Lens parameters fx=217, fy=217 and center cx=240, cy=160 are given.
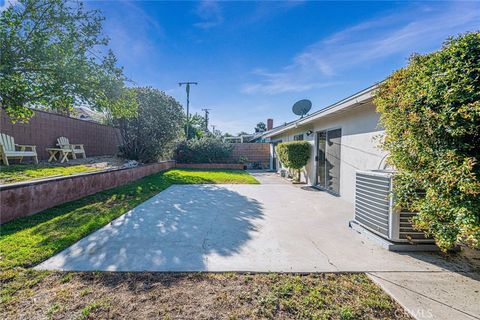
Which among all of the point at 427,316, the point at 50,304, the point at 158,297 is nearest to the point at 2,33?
the point at 50,304

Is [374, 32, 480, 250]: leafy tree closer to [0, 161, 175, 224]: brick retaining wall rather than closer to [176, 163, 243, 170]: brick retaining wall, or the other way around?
[0, 161, 175, 224]: brick retaining wall

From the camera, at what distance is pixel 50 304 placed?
77.7 inches

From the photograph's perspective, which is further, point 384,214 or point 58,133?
point 58,133

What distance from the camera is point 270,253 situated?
3082 millimetres

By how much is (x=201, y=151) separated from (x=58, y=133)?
799cm

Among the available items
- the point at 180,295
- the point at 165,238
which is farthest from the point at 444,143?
the point at 165,238

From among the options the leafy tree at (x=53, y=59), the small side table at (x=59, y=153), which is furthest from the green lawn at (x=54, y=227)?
the small side table at (x=59, y=153)

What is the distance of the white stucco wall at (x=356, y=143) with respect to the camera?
17.3 ft

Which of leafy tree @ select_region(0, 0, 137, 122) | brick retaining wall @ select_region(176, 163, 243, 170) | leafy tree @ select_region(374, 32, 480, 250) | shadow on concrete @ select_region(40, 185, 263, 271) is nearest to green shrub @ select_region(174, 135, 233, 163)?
brick retaining wall @ select_region(176, 163, 243, 170)

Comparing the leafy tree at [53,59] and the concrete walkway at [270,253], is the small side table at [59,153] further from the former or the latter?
the concrete walkway at [270,253]

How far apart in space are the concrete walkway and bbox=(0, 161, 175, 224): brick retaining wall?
1813mm

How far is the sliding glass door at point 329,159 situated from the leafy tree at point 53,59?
278 inches

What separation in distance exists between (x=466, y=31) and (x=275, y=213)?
13.7ft

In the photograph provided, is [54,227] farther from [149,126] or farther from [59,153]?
[149,126]
